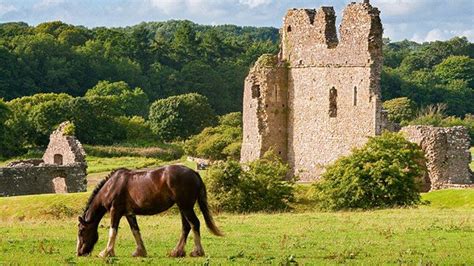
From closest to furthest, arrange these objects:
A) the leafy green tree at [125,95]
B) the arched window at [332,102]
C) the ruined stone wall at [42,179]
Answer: the ruined stone wall at [42,179] < the arched window at [332,102] < the leafy green tree at [125,95]

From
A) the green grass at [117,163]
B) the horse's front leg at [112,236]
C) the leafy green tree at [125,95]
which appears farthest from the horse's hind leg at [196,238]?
the leafy green tree at [125,95]

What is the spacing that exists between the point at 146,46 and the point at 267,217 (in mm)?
108082

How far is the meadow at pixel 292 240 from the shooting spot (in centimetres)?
2105

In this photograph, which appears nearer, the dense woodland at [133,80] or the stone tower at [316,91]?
the stone tower at [316,91]

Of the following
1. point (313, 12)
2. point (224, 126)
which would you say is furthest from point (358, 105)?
point (224, 126)

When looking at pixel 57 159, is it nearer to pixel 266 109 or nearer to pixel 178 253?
pixel 266 109

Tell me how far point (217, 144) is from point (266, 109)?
25.3m

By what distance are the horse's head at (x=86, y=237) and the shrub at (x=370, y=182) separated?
20.4m

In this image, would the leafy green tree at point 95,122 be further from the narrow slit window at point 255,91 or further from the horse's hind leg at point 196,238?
the horse's hind leg at point 196,238

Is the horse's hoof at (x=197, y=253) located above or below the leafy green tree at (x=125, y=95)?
below

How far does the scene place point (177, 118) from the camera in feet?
330

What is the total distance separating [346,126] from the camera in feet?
180

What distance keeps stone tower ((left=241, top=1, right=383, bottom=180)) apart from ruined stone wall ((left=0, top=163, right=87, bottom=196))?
11566mm

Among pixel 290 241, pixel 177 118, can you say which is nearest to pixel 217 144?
pixel 177 118
